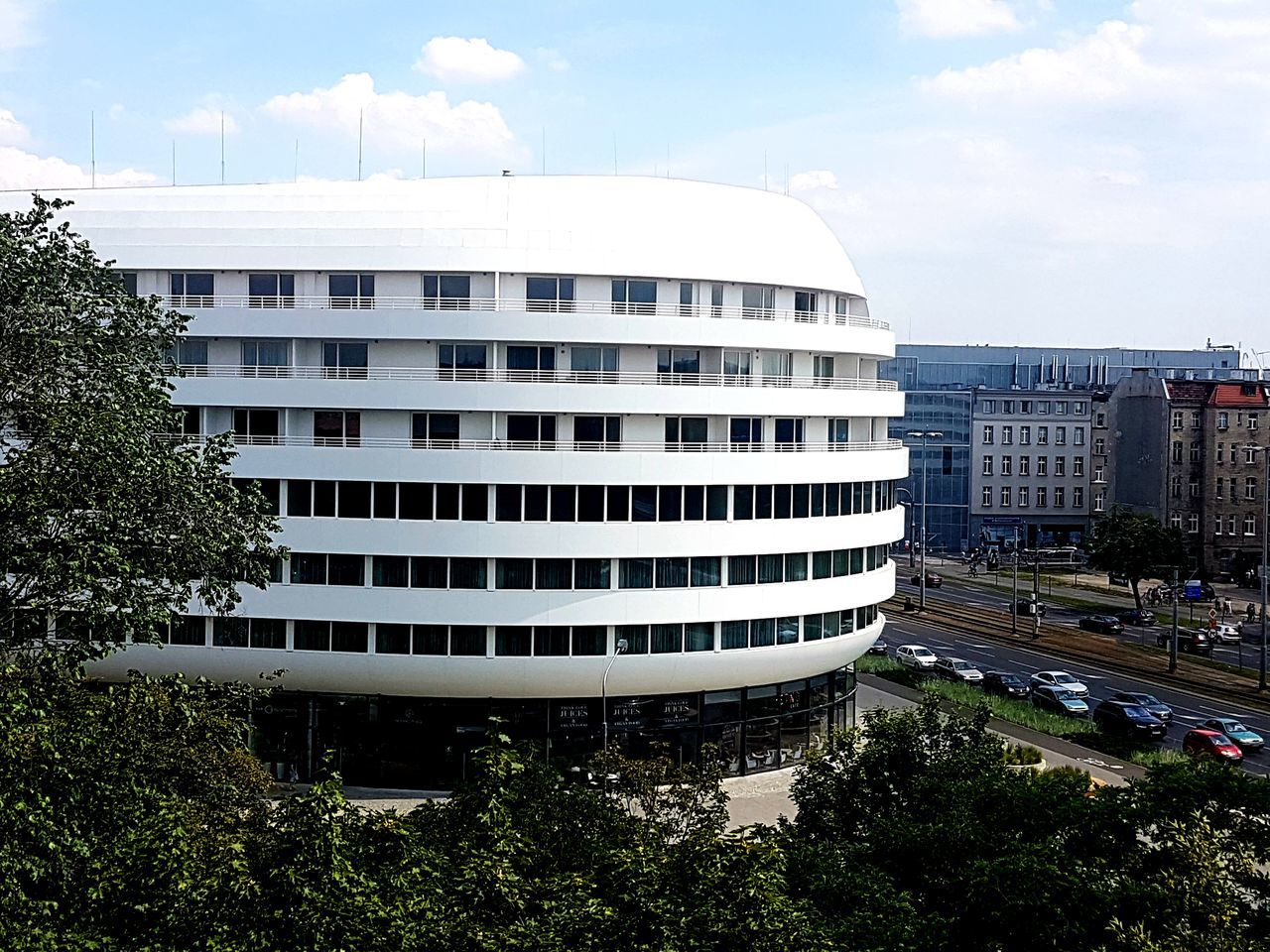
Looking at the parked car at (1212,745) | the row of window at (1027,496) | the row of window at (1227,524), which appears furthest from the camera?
the row of window at (1027,496)

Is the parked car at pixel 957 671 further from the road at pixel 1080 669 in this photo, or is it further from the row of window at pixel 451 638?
the row of window at pixel 451 638

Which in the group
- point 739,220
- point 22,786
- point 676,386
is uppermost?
point 739,220

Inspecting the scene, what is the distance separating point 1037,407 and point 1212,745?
79877 millimetres

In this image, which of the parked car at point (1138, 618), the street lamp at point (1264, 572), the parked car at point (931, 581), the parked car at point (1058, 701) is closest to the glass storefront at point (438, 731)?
the parked car at point (1058, 701)

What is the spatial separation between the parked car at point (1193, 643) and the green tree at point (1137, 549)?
9.06m

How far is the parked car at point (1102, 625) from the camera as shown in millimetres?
87312

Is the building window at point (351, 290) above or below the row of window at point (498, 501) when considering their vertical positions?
above

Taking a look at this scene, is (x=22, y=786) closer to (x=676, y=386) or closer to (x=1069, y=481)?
(x=676, y=386)

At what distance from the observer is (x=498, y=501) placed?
46.6 metres

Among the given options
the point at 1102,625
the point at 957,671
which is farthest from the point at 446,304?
the point at 1102,625

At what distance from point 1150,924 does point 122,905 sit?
58.0 feet

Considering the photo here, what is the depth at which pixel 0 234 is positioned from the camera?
26.4 meters

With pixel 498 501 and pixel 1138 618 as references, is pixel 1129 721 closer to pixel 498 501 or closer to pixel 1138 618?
pixel 498 501

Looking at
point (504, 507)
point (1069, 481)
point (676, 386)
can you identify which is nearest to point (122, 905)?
point (504, 507)
